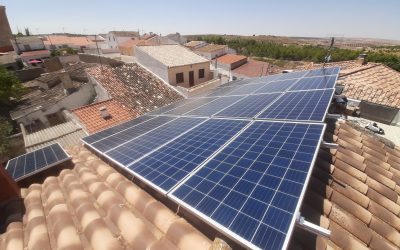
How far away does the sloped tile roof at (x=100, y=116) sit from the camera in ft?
53.0

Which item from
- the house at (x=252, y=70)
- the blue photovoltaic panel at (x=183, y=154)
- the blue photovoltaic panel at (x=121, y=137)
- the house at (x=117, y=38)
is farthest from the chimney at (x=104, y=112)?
the house at (x=117, y=38)

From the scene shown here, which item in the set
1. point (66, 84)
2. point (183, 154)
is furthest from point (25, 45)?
point (183, 154)

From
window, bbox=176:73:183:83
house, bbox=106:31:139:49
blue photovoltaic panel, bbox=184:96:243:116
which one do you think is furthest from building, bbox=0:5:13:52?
blue photovoltaic panel, bbox=184:96:243:116

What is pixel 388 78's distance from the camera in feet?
60.0

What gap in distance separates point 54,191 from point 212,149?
4.75 metres

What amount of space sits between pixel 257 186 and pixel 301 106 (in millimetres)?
4587

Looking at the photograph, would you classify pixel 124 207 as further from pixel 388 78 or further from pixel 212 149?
pixel 388 78

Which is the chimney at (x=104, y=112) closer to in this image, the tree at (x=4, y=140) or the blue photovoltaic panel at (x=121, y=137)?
the blue photovoltaic panel at (x=121, y=137)

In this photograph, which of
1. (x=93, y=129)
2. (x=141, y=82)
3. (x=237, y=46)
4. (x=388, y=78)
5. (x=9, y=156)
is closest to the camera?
(x=93, y=129)

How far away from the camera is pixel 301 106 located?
24.0ft

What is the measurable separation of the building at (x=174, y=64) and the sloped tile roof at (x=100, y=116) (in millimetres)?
8605

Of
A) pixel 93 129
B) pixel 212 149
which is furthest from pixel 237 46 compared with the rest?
pixel 212 149

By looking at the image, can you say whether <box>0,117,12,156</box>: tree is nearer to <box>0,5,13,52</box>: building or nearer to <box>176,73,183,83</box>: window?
<box>176,73,183,83</box>: window

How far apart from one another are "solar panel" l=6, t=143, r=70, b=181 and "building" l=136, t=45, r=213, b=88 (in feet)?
59.6
